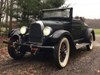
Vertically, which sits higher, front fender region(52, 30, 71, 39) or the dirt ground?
front fender region(52, 30, 71, 39)

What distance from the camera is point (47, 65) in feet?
24.5

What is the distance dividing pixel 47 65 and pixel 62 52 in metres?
0.63

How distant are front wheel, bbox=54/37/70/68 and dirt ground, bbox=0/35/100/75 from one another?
0.59ft

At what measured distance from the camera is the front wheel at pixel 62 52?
6.87 meters

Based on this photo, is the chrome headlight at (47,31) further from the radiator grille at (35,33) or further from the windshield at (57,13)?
the windshield at (57,13)

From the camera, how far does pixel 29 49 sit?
7.52 metres

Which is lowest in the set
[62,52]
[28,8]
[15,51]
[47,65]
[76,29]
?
[47,65]

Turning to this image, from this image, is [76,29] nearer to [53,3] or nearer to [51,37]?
[51,37]

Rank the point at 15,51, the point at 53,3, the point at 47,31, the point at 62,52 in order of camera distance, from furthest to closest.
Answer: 1. the point at 53,3
2. the point at 15,51
3. the point at 62,52
4. the point at 47,31

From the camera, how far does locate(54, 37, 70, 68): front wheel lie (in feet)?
22.5

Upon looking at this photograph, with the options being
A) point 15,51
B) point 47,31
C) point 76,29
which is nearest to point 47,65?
point 47,31

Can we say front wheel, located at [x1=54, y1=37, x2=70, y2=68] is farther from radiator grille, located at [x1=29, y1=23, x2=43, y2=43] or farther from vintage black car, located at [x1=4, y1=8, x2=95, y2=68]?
radiator grille, located at [x1=29, y1=23, x2=43, y2=43]

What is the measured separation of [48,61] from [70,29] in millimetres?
1415

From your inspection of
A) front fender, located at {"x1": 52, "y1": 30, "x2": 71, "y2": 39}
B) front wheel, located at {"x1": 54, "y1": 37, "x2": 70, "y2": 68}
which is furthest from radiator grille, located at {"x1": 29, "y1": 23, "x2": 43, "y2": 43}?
front wheel, located at {"x1": 54, "y1": 37, "x2": 70, "y2": 68}
